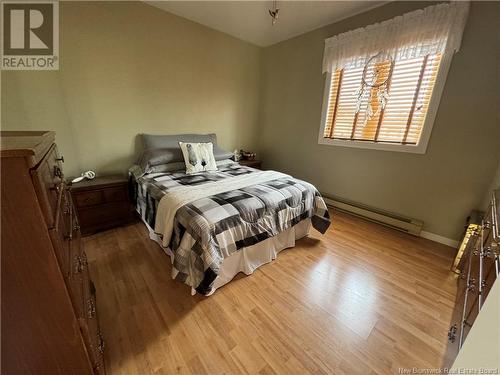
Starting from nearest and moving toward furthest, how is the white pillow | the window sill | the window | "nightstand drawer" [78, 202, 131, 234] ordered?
the window < "nightstand drawer" [78, 202, 131, 234] < the window sill < the white pillow

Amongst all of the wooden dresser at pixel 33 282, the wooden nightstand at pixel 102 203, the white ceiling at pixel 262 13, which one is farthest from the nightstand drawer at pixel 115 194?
the white ceiling at pixel 262 13

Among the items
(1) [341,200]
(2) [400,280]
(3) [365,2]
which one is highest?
(3) [365,2]

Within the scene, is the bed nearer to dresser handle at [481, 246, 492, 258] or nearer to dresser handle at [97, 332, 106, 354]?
dresser handle at [97, 332, 106, 354]

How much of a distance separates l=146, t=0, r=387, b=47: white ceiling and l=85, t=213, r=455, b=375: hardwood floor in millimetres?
2817

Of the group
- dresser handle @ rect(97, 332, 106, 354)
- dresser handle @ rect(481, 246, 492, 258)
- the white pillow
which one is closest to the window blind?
dresser handle @ rect(481, 246, 492, 258)

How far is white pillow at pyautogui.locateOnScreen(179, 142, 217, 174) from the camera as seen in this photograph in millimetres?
2443

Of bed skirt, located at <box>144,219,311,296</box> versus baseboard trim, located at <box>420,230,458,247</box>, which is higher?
baseboard trim, located at <box>420,230,458,247</box>

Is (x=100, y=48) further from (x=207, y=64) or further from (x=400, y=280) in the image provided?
(x=400, y=280)

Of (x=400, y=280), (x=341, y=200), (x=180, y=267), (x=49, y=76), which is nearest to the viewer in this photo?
(x=180, y=267)

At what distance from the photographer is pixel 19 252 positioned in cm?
53

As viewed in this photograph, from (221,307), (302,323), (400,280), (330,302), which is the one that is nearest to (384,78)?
(400,280)

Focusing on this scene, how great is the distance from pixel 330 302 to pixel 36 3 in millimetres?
3671

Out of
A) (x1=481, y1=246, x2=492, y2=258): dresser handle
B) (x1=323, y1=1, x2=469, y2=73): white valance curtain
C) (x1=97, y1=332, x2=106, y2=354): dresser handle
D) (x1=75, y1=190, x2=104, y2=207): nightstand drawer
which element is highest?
(x1=323, y1=1, x2=469, y2=73): white valance curtain

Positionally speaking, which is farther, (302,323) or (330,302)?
(330,302)
